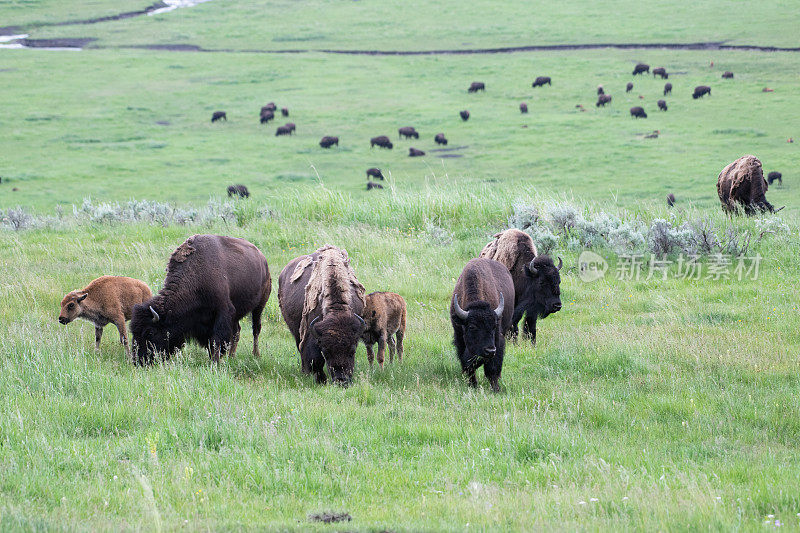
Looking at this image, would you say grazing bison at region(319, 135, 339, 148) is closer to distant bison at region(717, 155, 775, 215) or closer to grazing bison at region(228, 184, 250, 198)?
grazing bison at region(228, 184, 250, 198)

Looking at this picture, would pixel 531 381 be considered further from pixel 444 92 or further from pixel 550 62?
pixel 550 62

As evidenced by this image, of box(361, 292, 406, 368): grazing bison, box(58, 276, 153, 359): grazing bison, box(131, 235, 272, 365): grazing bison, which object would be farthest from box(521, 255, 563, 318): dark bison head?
box(58, 276, 153, 359): grazing bison

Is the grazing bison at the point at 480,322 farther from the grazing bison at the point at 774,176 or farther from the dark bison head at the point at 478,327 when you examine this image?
the grazing bison at the point at 774,176

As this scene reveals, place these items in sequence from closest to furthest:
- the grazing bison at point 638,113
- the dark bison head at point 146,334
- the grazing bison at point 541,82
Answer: the dark bison head at point 146,334 < the grazing bison at point 638,113 < the grazing bison at point 541,82

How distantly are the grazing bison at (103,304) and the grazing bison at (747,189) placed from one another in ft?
48.3

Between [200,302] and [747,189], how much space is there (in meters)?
15.3

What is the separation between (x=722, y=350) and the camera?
9875 mm

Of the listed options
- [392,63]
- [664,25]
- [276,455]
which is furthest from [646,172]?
[664,25]

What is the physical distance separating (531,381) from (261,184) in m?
26.9

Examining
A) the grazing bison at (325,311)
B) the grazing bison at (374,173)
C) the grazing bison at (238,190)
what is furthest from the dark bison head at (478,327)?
the grazing bison at (374,173)

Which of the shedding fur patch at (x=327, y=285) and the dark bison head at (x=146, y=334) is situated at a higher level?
the shedding fur patch at (x=327, y=285)

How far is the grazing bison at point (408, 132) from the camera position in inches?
1741

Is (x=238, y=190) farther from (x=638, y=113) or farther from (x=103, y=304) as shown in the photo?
(x=638, y=113)

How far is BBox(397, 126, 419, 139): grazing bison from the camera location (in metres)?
44.2
